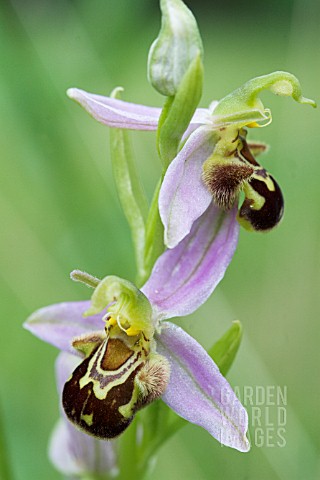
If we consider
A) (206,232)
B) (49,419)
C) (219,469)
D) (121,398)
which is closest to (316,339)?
(219,469)

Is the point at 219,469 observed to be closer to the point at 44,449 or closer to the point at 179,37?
the point at 44,449

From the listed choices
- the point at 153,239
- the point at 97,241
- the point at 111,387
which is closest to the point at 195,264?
the point at 153,239

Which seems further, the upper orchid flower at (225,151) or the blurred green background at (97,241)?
the blurred green background at (97,241)

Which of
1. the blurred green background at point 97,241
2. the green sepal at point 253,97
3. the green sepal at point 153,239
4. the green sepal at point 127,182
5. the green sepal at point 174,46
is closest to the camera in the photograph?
the green sepal at point 174,46

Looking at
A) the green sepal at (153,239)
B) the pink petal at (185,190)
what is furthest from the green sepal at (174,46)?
the green sepal at (153,239)

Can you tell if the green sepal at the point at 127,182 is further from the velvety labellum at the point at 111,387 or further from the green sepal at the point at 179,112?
the velvety labellum at the point at 111,387

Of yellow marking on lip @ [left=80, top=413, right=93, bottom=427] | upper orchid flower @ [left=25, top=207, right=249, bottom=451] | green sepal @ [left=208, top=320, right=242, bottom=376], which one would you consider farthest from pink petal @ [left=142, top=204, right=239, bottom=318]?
yellow marking on lip @ [left=80, top=413, right=93, bottom=427]

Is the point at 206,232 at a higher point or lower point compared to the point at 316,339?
higher

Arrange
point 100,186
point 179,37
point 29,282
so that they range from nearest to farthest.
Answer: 1. point 179,37
2. point 29,282
3. point 100,186

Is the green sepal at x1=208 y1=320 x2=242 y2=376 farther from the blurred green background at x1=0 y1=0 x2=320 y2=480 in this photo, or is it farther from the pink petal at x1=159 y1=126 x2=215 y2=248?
the blurred green background at x1=0 y1=0 x2=320 y2=480
